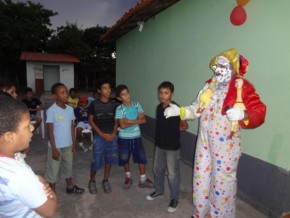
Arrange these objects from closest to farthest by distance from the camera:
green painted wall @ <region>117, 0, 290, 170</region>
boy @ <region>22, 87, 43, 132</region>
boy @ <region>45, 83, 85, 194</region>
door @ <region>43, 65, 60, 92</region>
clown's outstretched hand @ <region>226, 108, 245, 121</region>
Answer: clown's outstretched hand @ <region>226, 108, 245, 121</region> → green painted wall @ <region>117, 0, 290, 170</region> → boy @ <region>45, 83, 85, 194</region> → boy @ <region>22, 87, 43, 132</region> → door @ <region>43, 65, 60, 92</region>

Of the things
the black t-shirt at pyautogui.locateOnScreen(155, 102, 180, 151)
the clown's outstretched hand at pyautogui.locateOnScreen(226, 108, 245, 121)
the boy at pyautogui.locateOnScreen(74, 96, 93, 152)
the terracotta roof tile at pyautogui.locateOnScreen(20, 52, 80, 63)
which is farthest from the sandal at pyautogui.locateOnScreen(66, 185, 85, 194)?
the terracotta roof tile at pyautogui.locateOnScreen(20, 52, 80, 63)

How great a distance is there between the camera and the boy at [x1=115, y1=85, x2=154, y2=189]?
3.56 meters


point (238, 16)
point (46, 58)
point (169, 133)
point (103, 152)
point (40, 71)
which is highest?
point (46, 58)

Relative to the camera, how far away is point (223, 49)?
12.9 feet

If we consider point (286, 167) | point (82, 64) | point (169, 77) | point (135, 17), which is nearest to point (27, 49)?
point (82, 64)

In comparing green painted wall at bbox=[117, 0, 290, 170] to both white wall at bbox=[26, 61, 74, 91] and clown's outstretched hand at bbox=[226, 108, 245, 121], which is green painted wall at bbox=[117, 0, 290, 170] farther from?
white wall at bbox=[26, 61, 74, 91]

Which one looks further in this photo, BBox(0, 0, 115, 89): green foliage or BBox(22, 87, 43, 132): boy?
BBox(0, 0, 115, 89): green foliage

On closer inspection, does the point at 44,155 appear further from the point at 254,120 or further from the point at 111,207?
the point at 254,120

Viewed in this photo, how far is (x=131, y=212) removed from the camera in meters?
3.13

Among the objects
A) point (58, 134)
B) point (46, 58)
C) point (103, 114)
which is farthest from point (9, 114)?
point (46, 58)

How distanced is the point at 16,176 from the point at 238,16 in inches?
131

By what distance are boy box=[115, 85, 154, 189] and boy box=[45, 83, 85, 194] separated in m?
0.70

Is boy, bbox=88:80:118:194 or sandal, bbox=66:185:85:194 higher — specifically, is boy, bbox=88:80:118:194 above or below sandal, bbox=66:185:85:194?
above

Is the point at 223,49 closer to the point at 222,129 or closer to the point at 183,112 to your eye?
the point at 183,112
